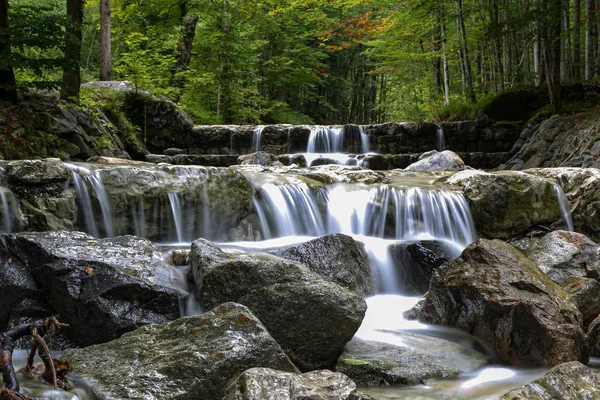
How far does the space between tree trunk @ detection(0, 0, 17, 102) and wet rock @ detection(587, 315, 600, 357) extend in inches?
349

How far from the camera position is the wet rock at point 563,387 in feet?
9.77

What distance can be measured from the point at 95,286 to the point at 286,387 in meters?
2.50

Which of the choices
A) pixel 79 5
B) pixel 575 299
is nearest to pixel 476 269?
pixel 575 299

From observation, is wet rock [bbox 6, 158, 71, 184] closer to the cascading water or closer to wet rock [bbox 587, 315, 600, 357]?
wet rock [bbox 587, 315, 600, 357]

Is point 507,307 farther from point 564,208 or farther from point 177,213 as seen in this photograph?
point 564,208

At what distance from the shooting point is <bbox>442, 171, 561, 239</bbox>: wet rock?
8.65 m

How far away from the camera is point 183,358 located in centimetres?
340

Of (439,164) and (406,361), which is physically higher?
(439,164)

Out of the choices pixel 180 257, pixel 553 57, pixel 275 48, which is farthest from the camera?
pixel 275 48

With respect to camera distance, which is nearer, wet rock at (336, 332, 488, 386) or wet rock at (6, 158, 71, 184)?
wet rock at (336, 332, 488, 386)

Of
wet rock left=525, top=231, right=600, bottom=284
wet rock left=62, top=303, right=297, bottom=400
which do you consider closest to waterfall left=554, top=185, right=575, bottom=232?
wet rock left=525, top=231, right=600, bottom=284

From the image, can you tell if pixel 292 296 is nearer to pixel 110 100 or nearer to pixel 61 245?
pixel 61 245

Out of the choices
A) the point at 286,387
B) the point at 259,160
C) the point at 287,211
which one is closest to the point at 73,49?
the point at 259,160

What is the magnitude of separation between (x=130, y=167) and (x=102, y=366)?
13.8 ft
